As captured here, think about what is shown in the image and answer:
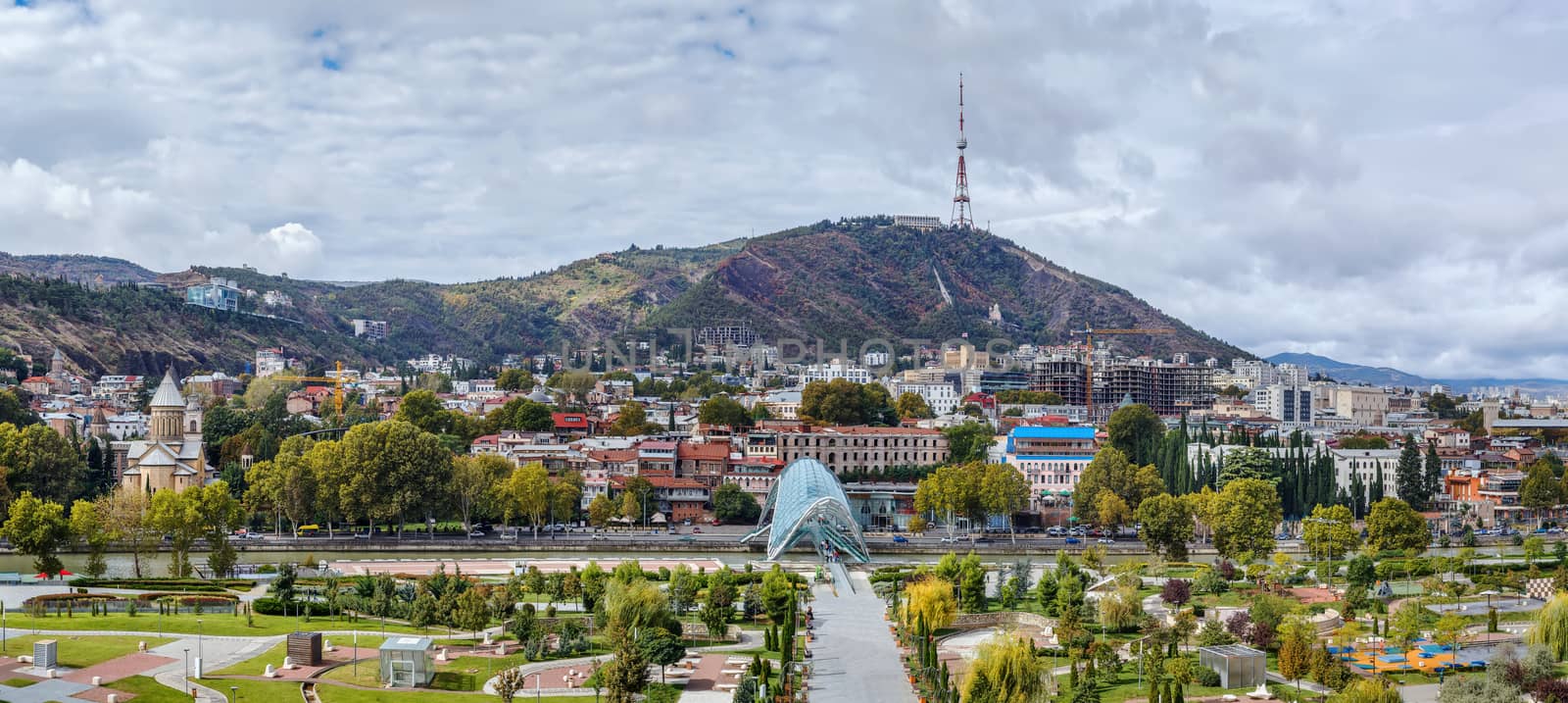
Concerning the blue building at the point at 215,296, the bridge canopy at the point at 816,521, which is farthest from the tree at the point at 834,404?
the blue building at the point at 215,296

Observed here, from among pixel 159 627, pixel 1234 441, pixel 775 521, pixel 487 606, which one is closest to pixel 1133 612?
pixel 487 606

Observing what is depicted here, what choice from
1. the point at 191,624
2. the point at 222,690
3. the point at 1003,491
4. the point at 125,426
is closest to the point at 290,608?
the point at 191,624

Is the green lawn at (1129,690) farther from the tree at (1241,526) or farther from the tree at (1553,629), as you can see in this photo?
the tree at (1241,526)

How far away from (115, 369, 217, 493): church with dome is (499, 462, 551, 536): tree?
457 inches

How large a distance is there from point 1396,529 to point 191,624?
37420 mm

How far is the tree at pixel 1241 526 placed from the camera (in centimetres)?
4641

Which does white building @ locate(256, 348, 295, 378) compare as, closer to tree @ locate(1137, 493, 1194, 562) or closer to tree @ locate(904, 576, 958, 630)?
tree @ locate(1137, 493, 1194, 562)

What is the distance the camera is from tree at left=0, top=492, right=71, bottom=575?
41406mm

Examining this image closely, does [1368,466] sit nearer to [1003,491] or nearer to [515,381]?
[1003,491]

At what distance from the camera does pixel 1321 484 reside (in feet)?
200

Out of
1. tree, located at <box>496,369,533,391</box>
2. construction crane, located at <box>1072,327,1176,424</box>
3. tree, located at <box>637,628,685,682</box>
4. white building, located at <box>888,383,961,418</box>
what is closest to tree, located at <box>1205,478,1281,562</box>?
tree, located at <box>637,628,685,682</box>

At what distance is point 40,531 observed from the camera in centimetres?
4138

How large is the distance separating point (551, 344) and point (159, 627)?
150462mm

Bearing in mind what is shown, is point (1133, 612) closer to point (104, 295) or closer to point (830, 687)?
point (830, 687)
